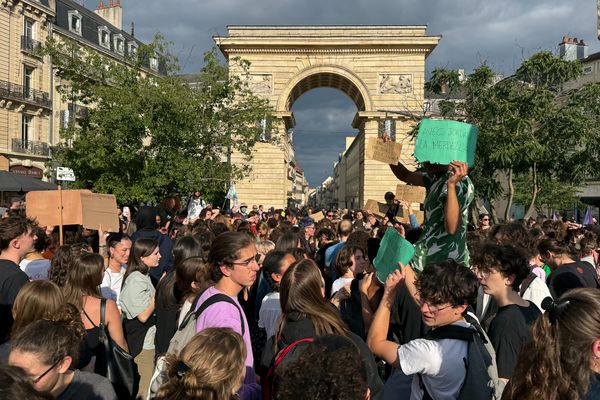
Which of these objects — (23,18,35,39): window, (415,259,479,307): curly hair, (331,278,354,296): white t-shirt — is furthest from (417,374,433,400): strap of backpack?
(23,18,35,39): window

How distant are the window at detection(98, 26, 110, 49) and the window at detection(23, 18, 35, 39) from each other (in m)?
10.3

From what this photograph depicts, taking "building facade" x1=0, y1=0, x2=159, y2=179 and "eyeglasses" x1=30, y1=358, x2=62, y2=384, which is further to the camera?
"building facade" x1=0, y1=0, x2=159, y2=179

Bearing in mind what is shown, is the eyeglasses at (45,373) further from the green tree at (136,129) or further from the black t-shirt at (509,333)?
the green tree at (136,129)

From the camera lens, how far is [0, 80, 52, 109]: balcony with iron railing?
110 ft

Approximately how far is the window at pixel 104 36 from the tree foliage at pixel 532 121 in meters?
36.6

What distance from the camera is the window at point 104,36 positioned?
153 ft

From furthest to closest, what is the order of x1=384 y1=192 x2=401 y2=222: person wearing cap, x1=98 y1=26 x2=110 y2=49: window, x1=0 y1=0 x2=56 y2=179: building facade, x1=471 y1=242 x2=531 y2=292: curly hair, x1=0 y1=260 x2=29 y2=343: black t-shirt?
x1=98 y1=26 x2=110 y2=49: window
x1=0 y1=0 x2=56 y2=179: building facade
x1=384 y1=192 x2=401 y2=222: person wearing cap
x1=0 y1=260 x2=29 y2=343: black t-shirt
x1=471 y1=242 x2=531 y2=292: curly hair

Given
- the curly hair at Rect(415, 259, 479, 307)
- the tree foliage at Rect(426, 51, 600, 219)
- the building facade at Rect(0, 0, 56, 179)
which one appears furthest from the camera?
the building facade at Rect(0, 0, 56, 179)

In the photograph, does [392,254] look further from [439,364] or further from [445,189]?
[439,364]

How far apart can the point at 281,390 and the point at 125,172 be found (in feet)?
59.1

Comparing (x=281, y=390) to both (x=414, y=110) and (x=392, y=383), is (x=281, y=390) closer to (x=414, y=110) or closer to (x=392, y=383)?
A: (x=392, y=383)

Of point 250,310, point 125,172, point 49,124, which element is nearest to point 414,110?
point 125,172

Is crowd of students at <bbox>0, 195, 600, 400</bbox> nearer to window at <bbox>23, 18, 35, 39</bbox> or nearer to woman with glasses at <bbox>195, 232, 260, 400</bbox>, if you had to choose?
woman with glasses at <bbox>195, 232, 260, 400</bbox>

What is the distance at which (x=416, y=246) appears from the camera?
396 cm
